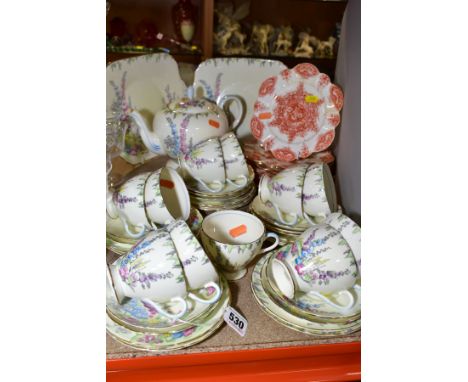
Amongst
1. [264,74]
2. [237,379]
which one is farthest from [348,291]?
[264,74]

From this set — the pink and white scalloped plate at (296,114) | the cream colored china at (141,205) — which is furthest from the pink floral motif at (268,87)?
the cream colored china at (141,205)

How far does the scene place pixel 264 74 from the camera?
1.15 metres

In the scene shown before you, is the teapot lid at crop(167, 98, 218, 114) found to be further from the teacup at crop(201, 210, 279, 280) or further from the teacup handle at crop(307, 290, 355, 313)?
the teacup handle at crop(307, 290, 355, 313)

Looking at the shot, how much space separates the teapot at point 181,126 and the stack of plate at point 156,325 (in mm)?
439

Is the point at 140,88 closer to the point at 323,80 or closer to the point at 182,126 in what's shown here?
the point at 182,126

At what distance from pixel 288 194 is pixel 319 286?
0.22 meters

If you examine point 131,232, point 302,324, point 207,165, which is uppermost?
point 207,165

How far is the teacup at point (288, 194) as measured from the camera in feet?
2.73

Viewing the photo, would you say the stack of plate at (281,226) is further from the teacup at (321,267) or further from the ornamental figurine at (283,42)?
the ornamental figurine at (283,42)

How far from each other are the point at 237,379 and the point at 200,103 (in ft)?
2.03


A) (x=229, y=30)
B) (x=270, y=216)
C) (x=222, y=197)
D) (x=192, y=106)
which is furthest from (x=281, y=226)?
(x=229, y=30)

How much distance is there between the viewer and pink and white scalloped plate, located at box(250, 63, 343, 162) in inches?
38.5

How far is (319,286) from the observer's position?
662 millimetres
